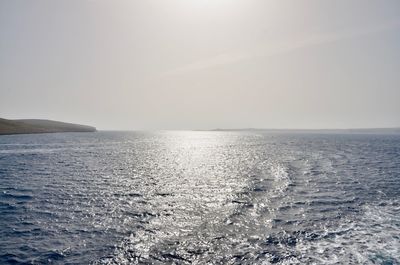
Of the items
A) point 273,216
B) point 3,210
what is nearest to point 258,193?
point 273,216

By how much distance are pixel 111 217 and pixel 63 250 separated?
6839 mm

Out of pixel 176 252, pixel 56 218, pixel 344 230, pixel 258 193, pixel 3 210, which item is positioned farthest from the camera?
pixel 258 193

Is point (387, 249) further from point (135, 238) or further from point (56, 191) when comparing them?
point (56, 191)

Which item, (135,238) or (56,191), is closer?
(135,238)

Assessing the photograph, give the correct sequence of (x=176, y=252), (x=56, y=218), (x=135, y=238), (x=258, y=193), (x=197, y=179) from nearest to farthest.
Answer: (x=176, y=252)
(x=135, y=238)
(x=56, y=218)
(x=258, y=193)
(x=197, y=179)

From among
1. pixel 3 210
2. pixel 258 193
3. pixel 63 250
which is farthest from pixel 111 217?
pixel 258 193

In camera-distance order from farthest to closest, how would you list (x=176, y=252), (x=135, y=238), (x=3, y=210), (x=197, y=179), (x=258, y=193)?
(x=197, y=179)
(x=258, y=193)
(x=3, y=210)
(x=135, y=238)
(x=176, y=252)

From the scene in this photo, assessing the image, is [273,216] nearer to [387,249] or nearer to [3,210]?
[387,249]

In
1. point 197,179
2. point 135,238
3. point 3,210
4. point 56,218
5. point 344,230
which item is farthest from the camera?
point 197,179

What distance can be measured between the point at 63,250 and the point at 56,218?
7563mm

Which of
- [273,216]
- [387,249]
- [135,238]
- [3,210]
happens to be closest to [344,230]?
[387,249]

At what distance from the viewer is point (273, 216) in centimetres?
2545

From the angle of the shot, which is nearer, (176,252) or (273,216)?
(176,252)

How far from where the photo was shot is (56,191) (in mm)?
35906
